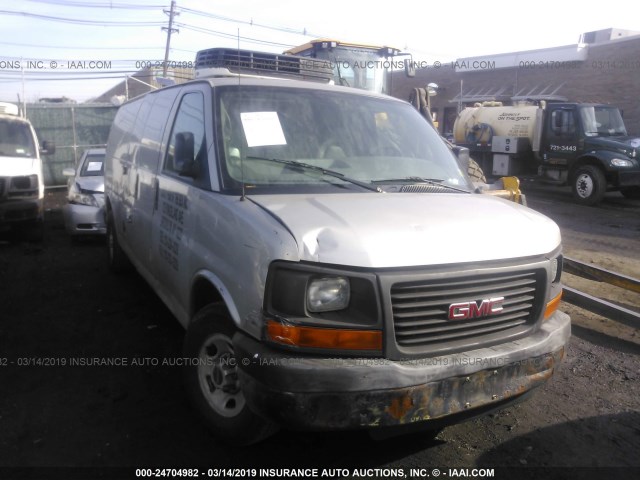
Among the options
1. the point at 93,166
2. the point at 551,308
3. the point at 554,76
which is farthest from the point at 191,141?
the point at 554,76

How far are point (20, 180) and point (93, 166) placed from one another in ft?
4.52

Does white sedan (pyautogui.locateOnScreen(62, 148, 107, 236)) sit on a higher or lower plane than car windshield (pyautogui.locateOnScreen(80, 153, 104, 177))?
lower

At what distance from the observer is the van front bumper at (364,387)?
2.41m

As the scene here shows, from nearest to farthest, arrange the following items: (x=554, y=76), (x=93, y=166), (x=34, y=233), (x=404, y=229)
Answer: (x=404, y=229) → (x=34, y=233) → (x=93, y=166) → (x=554, y=76)

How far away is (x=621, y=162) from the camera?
12.7 metres

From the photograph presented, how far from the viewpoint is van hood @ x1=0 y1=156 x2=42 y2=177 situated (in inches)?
316

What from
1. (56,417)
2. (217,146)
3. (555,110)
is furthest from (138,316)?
(555,110)

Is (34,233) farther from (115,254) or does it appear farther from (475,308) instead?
(475,308)

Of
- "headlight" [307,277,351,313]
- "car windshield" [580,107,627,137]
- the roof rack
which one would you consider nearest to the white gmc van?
"headlight" [307,277,351,313]

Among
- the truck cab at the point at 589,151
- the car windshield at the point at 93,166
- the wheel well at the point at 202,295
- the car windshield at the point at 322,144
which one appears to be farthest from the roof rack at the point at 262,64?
the truck cab at the point at 589,151

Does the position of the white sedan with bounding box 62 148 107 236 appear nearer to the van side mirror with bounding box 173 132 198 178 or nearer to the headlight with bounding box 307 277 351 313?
the van side mirror with bounding box 173 132 198 178

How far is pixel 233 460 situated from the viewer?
9.88 feet

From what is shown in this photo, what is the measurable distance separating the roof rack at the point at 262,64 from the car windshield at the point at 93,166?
15.4 feet

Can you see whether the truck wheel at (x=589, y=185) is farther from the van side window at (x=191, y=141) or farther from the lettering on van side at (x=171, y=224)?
the lettering on van side at (x=171, y=224)
